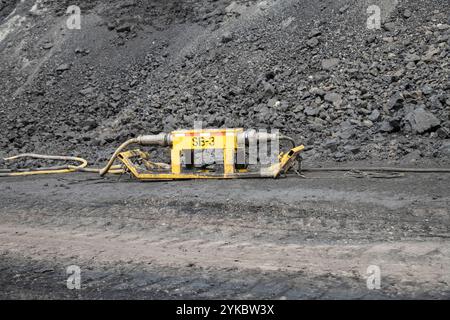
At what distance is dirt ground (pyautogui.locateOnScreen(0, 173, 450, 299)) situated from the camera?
5.38 metres

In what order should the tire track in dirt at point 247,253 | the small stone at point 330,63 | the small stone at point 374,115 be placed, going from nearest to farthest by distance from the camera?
the tire track in dirt at point 247,253 < the small stone at point 374,115 < the small stone at point 330,63

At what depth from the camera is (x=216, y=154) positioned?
1145cm

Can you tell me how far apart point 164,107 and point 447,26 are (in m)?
8.18

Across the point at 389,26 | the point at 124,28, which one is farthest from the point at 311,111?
the point at 124,28

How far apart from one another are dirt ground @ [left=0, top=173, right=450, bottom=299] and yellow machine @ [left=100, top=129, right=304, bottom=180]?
33cm

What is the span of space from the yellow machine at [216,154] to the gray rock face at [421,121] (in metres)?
2.73

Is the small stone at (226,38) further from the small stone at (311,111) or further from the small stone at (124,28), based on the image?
the small stone at (311,111)

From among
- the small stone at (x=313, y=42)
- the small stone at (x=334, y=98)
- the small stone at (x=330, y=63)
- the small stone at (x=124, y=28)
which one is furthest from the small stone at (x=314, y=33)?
the small stone at (x=124, y=28)

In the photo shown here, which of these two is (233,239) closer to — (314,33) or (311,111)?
(311,111)

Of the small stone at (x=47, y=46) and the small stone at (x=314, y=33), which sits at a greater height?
the small stone at (x=47, y=46)

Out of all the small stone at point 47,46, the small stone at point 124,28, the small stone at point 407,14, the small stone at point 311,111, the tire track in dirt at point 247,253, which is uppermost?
the small stone at point 124,28

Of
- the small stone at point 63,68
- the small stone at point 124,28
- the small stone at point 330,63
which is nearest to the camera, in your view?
the small stone at point 330,63

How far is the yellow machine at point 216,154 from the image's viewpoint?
10.6 metres

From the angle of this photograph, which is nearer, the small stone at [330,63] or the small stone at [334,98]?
the small stone at [334,98]
